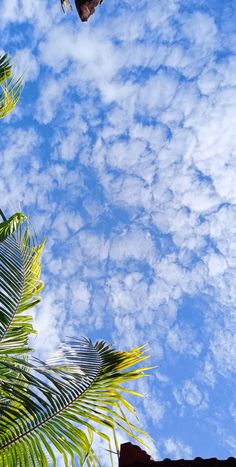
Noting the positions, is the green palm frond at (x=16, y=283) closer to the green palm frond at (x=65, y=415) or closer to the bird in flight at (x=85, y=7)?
the green palm frond at (x=65, y=415)

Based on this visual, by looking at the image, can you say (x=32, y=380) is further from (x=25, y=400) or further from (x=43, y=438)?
(x=43, y=438)

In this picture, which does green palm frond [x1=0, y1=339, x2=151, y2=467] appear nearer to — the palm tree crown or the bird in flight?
the palm tree crown

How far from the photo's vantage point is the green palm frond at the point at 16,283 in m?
3.94

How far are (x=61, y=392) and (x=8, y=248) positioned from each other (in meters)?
1.56

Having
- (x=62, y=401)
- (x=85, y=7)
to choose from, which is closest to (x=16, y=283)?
(x=62, y=401)

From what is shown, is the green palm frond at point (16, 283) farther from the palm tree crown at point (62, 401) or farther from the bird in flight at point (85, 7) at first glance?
the bird in flight at point (85, 7)

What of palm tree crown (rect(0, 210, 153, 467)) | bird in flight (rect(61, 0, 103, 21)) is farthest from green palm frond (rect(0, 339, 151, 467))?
bird in flight (rect(61, 0, 103, 21))

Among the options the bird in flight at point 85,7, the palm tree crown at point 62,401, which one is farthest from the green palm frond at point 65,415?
the bird in flight at point 85,7

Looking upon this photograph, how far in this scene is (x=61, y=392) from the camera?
335 cm

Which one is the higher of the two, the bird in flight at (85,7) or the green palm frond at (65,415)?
the bird in flight at (85,7)

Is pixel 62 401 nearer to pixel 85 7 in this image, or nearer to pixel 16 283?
pixel 16 283

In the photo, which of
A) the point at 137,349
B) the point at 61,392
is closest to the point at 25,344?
the point at 61,392

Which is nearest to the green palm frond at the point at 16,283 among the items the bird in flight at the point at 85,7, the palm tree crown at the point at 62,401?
the palm tree crown at the point at 62,401

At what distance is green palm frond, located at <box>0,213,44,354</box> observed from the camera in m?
3.94
